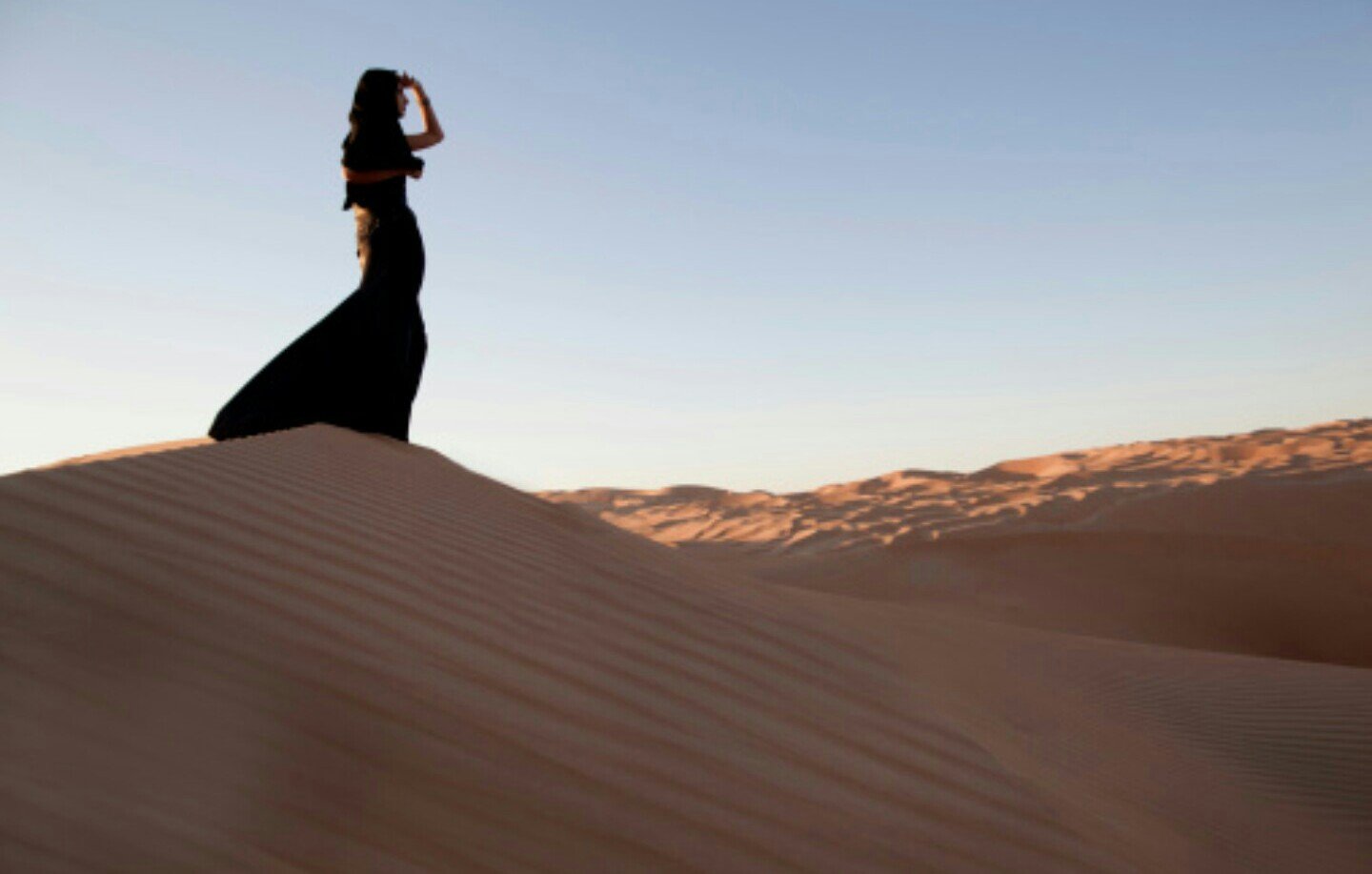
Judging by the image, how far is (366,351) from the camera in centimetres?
475

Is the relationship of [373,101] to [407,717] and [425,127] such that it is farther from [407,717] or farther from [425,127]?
[407,717]

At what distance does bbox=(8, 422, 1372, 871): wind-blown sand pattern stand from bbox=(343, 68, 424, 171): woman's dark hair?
2074 mm

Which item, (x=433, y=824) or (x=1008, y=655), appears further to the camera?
(x=1008, y=655)

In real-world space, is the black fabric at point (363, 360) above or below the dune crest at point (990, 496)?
above

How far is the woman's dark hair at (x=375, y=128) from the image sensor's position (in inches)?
201

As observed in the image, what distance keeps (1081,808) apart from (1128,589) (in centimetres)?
531

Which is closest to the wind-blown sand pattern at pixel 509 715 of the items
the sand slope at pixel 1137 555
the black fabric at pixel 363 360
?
the black fabric at pixel 363 360

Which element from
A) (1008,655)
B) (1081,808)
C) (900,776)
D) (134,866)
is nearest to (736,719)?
(900,776)

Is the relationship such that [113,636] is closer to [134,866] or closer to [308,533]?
[134,866]

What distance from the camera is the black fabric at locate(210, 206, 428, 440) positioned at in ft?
14.8

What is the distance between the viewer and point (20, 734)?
116 centimetres

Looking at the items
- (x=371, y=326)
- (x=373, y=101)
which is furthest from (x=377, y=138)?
(x=371, y=326)

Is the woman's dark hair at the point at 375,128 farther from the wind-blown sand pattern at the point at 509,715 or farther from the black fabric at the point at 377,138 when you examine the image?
the wind-blown sand pattern at the point at 509,715

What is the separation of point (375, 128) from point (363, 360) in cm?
138
